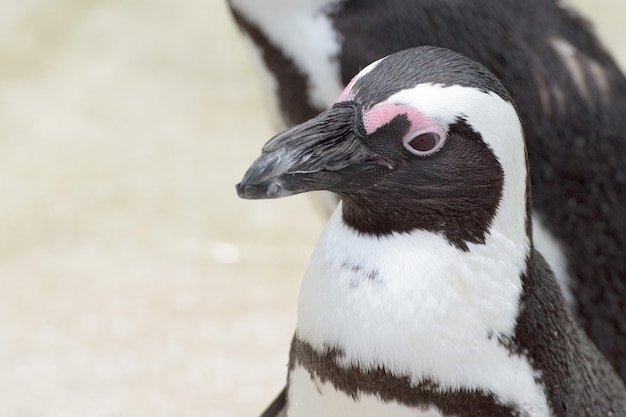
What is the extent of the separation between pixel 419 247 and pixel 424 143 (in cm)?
13

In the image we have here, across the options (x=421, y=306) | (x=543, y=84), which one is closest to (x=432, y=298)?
(x=421, y=306)

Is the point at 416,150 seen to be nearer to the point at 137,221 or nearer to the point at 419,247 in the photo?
the point at 419,247

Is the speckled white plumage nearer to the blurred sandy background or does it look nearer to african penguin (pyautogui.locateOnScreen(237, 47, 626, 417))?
african penguin (pyautogui.locateOnScreen(237, 47, 626, 417))

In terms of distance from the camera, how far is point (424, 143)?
46.3 inches

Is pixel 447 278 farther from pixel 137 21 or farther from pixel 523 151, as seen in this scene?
pixel 137 21

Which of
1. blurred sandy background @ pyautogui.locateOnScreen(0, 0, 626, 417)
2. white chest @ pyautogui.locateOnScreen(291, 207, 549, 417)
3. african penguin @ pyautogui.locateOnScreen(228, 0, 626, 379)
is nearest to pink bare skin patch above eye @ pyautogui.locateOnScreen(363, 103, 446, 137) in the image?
white chest @ pyautogui.locateOnScreen(291, 207, 549, 417)

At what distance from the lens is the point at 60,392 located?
91.9 inches

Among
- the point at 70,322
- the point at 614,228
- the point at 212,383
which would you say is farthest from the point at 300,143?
the point at 70,322

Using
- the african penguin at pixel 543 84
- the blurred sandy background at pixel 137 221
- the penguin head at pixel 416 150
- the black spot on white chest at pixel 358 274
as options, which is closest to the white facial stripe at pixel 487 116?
the penguin head at pixel 416 150

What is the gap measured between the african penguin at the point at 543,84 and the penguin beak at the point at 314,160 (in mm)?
635

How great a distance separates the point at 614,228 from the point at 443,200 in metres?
0.79

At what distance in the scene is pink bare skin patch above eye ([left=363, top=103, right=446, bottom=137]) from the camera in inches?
45.4

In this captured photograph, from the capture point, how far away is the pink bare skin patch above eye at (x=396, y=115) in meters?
1.15

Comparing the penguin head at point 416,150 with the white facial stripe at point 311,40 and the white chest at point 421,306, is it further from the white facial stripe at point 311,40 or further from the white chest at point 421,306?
the white facial stripe at point 311,40
